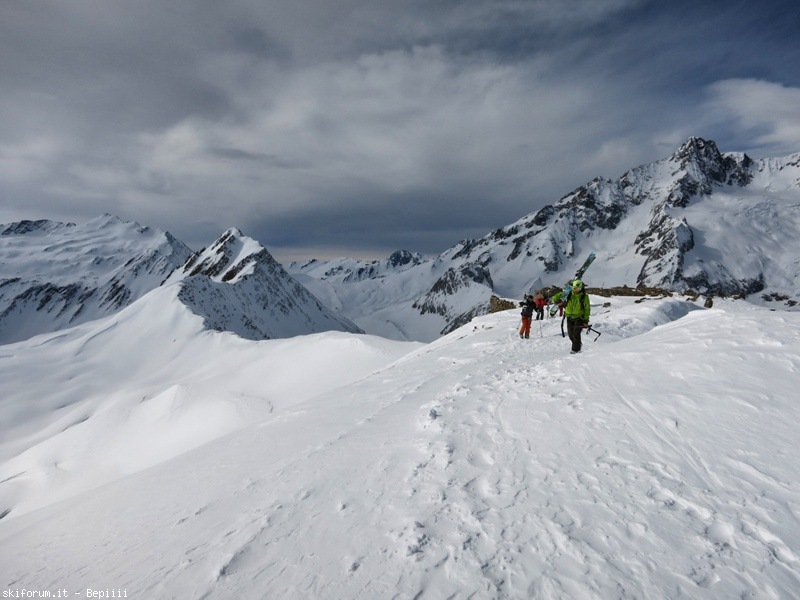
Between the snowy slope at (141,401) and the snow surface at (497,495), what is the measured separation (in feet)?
46.4

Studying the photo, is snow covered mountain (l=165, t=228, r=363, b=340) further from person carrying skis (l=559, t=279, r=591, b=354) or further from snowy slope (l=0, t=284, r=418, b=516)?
person carrying skis (l=559, t=279, r=591, b=354)

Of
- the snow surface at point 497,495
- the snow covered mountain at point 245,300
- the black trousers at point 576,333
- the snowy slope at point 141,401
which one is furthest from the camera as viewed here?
the snow covered mountain at point 245,300

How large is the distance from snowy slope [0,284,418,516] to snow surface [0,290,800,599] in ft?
46.4

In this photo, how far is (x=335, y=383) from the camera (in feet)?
83.0

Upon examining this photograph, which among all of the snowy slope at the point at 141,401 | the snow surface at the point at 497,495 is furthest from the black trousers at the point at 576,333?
the snowy slope at the point at 141,401

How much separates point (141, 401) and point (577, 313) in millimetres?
45039

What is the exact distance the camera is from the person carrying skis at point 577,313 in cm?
1258

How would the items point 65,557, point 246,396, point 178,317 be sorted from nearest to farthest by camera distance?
point 65,557 < point 246,396 < point 178,317

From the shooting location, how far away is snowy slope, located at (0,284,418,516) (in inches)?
1008

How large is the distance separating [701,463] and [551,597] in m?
3.09

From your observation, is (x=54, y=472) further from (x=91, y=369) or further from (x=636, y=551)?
(x=91, y=369)

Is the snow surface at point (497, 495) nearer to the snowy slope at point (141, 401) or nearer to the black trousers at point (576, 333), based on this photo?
the black trousers at point (576, 333)

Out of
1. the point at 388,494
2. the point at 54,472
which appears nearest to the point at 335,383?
the point at 388,494

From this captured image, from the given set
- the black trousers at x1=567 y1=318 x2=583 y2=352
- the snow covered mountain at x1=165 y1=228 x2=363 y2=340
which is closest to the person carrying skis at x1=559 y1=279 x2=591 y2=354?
the black trousers at x1=567 y1=318 x2=583 y2=352
